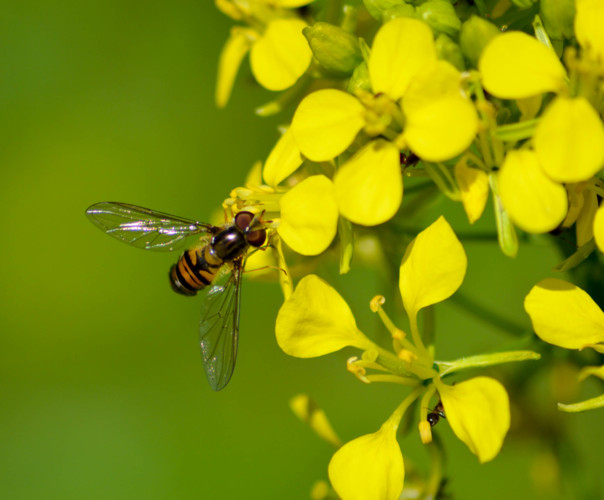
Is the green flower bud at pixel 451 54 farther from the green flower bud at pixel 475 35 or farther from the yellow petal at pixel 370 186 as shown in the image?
the yellow petal at pixel 370 186

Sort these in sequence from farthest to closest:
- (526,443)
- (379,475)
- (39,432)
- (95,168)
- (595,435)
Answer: (95,168) → (39,432) → (595,435) → (526,443) → (379,475)

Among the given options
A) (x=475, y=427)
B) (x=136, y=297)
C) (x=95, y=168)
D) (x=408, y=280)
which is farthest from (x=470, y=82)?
(x=95, y=168)

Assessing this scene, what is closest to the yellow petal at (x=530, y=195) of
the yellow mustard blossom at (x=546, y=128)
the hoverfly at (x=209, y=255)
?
the yellow mustard blossom at (x=546, y=128)

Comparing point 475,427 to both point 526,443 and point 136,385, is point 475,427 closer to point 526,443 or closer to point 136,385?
point 526,443

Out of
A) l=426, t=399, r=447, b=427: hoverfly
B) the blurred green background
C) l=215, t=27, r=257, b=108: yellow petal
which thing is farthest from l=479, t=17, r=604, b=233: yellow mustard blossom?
the blurred green background

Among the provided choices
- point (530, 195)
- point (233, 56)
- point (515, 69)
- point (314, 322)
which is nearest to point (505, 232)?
point (530, 195)

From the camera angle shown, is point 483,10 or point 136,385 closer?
point 483,10

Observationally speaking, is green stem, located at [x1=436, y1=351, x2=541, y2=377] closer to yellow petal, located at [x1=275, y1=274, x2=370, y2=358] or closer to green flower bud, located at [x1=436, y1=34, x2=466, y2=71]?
yellow petal, located at [x1=275, y1=274, x2=370, y2=358]
